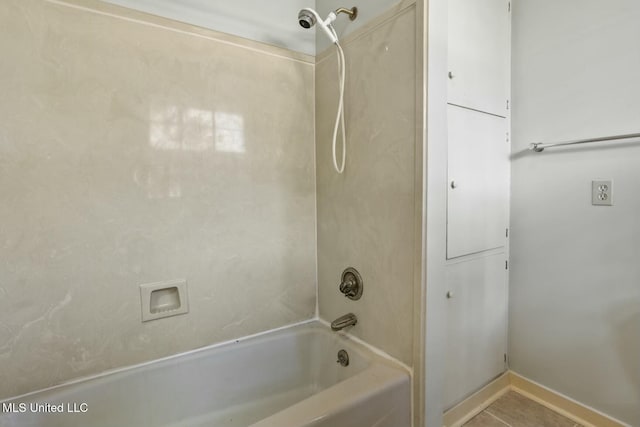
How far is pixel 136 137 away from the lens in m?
1.12

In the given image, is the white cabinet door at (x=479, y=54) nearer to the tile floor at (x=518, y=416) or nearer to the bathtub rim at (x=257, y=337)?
the bathtub rim at (x=257, y=337)

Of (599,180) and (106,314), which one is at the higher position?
(599,180)

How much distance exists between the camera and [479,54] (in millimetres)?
1382

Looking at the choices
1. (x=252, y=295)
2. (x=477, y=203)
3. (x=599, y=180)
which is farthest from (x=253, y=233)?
(x=599, y=180)

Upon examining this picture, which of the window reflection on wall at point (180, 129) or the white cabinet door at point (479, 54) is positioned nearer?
the window reflection on wall at point (180, 129)

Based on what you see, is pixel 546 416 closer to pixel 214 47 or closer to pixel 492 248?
pixel 492 248

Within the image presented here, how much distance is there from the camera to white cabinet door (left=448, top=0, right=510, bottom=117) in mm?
1280

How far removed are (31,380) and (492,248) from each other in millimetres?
2011

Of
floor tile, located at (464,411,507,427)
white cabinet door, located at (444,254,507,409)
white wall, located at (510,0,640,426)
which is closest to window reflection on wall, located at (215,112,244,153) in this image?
white cabinet door, located at (444,254,507,409)

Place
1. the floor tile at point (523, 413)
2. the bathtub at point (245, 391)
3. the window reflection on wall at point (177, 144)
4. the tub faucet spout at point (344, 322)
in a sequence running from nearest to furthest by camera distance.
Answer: the bathtub at point (245, 391)
the window reflection on wall at point (177, 144)
the tub faucet spout at point (344, 322)
the floor tile at point (523, 413)

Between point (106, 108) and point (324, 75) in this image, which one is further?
point (324, 75)

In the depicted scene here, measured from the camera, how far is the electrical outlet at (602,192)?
1237 millimetres

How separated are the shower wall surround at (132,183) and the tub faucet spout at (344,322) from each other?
322 millimetres

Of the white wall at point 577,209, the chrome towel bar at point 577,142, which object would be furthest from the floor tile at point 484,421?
the chrome towel bar at point 577,142
